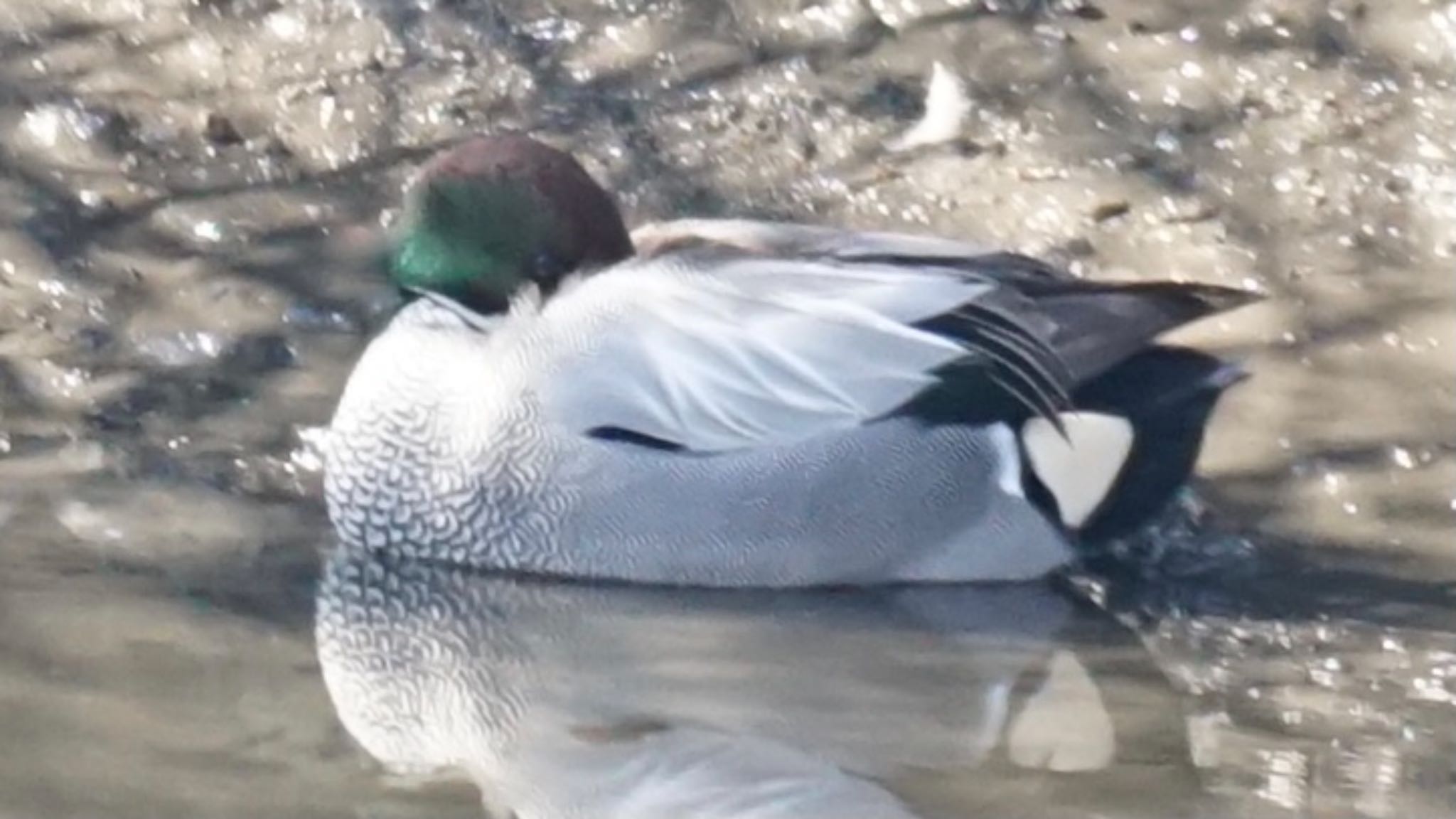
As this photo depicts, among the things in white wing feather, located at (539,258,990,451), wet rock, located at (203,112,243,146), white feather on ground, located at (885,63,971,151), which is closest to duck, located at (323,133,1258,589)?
white wing feather, located at (539,258,990,451)

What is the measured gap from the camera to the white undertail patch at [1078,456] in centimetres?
504

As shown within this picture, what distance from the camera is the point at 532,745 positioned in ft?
14.5

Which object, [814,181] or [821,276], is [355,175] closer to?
[814,181]

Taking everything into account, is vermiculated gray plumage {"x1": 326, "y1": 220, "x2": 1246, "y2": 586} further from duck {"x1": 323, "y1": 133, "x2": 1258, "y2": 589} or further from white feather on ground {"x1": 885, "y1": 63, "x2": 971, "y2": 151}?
white feather on ground {"x1": 885, "y1": 63, "x2": 971, "y2": 151}

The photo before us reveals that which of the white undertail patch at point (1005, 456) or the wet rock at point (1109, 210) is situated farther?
the wet rock at point (1109, 210)

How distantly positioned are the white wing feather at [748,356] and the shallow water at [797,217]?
11.9 inches

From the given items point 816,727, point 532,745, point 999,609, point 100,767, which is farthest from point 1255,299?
point 100,767

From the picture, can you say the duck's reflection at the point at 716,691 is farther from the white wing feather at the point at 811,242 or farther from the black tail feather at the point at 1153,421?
the white wing feather at the point at 811,242

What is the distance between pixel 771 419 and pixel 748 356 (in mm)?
113

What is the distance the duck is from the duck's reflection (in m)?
0.09

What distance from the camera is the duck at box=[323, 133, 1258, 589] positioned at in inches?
194

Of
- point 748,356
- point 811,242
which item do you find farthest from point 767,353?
point 811,242

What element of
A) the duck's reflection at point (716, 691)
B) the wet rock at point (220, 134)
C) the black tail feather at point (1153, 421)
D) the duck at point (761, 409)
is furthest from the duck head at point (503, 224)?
the wet rock at point (220, 134)

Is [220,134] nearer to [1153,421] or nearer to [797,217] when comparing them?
[797,217]
